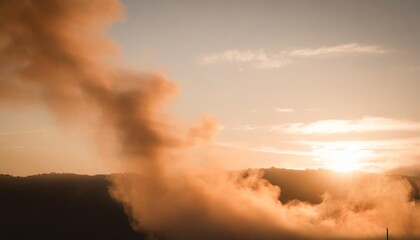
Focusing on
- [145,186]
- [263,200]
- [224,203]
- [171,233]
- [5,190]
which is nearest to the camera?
[171,233]

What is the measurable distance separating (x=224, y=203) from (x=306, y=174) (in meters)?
91.0

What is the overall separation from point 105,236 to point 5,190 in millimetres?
42396

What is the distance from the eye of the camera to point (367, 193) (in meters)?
83.9

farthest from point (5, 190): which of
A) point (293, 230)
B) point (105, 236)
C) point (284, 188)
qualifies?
point (284, 188)

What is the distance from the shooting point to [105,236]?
7669 centimetres

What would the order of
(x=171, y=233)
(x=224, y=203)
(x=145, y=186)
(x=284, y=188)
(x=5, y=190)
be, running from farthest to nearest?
(x=284, y=188) < (x=5, y=190) < (x=224, y=203) < (x=145, y=186) < (x=171, y=233)

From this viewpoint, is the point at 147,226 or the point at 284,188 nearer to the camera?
the point at 147,226

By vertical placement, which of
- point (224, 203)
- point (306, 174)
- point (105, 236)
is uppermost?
point (306, 174)

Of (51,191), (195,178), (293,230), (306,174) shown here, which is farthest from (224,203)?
(306,174)

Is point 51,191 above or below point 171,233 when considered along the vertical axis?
above

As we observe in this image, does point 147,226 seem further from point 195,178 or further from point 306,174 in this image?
point 306,174

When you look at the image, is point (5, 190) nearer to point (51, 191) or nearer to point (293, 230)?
point (51, 191)

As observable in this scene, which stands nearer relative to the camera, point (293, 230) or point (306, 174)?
point (293, 230)

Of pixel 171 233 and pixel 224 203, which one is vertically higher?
pixel 224 203
